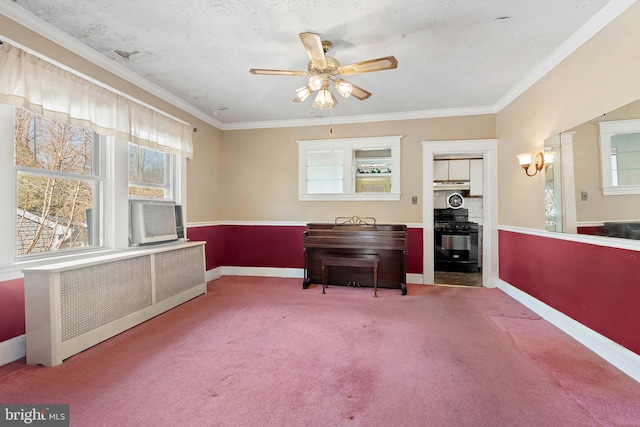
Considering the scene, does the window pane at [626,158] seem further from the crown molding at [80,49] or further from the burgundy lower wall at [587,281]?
the crown molding at [80,49]

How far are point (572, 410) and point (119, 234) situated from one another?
3.80 metres

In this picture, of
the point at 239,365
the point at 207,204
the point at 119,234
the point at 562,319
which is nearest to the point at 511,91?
the point at 562,319

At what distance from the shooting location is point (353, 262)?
3633mm

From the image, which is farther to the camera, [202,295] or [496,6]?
[202,295]

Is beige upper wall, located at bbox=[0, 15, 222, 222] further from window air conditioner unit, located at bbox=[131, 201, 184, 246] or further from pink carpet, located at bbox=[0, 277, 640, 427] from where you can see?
pink carpet, located at bbox=[0, 277, 640, 427]

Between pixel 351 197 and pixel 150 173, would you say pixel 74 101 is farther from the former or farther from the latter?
pixel 351 197

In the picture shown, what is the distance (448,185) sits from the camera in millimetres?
5336

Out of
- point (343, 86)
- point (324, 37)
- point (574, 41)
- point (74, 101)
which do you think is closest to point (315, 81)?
point (343, 86)

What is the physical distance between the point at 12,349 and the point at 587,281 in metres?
4.45

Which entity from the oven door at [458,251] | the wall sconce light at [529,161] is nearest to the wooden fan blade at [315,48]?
the wall sconce light at [529,161]

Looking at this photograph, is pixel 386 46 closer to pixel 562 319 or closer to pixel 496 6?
pixel 496 6

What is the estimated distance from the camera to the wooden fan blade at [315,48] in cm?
183

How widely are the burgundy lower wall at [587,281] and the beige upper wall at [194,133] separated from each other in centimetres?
432

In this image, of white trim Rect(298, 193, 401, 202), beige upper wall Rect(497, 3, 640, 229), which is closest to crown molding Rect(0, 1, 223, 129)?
white trim Rect(298, 193, 401, 202)
